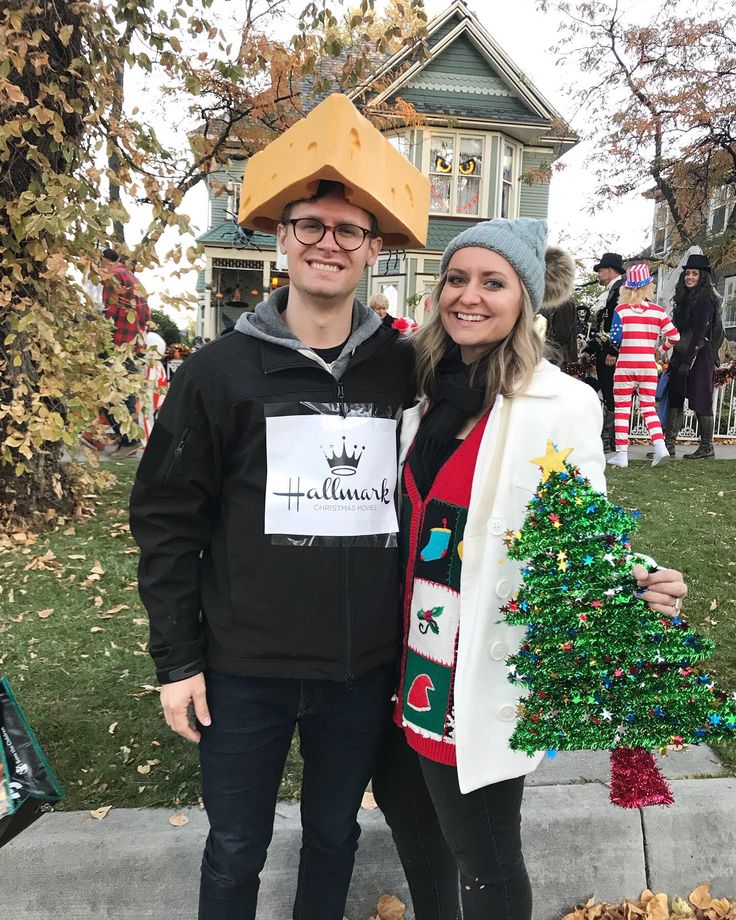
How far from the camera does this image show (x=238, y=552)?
176 cm

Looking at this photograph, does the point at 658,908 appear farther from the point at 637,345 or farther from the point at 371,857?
the point at 637,345

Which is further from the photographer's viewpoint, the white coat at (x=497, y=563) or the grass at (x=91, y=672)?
the grass at (x=91, y=672)

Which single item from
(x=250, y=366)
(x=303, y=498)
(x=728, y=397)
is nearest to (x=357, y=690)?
Result: (x=303, y=498)

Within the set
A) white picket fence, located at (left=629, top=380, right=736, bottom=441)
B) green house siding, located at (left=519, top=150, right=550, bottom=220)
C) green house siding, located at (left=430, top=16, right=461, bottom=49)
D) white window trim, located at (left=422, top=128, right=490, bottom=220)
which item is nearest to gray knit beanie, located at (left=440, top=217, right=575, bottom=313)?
white picket fence, located at (left=629, top=380, right=736, bottom=441)

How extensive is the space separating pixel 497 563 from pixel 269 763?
797 mm

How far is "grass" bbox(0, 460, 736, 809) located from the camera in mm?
2816

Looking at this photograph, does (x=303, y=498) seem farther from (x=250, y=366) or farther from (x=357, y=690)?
(x=357, y=690)

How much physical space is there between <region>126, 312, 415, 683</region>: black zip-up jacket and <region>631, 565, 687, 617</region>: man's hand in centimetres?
64

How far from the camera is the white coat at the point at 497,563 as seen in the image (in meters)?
1.69

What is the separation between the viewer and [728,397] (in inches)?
496

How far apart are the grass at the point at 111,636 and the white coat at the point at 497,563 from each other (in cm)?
126

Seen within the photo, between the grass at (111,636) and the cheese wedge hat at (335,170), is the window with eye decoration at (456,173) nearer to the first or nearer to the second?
the grass at (111,636)

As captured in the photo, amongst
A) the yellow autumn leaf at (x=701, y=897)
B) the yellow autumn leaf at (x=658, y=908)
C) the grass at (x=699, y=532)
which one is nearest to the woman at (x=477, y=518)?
the yellow autumn leaf at (x=658, y=908)

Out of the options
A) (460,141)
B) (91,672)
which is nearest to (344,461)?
(91,672)
